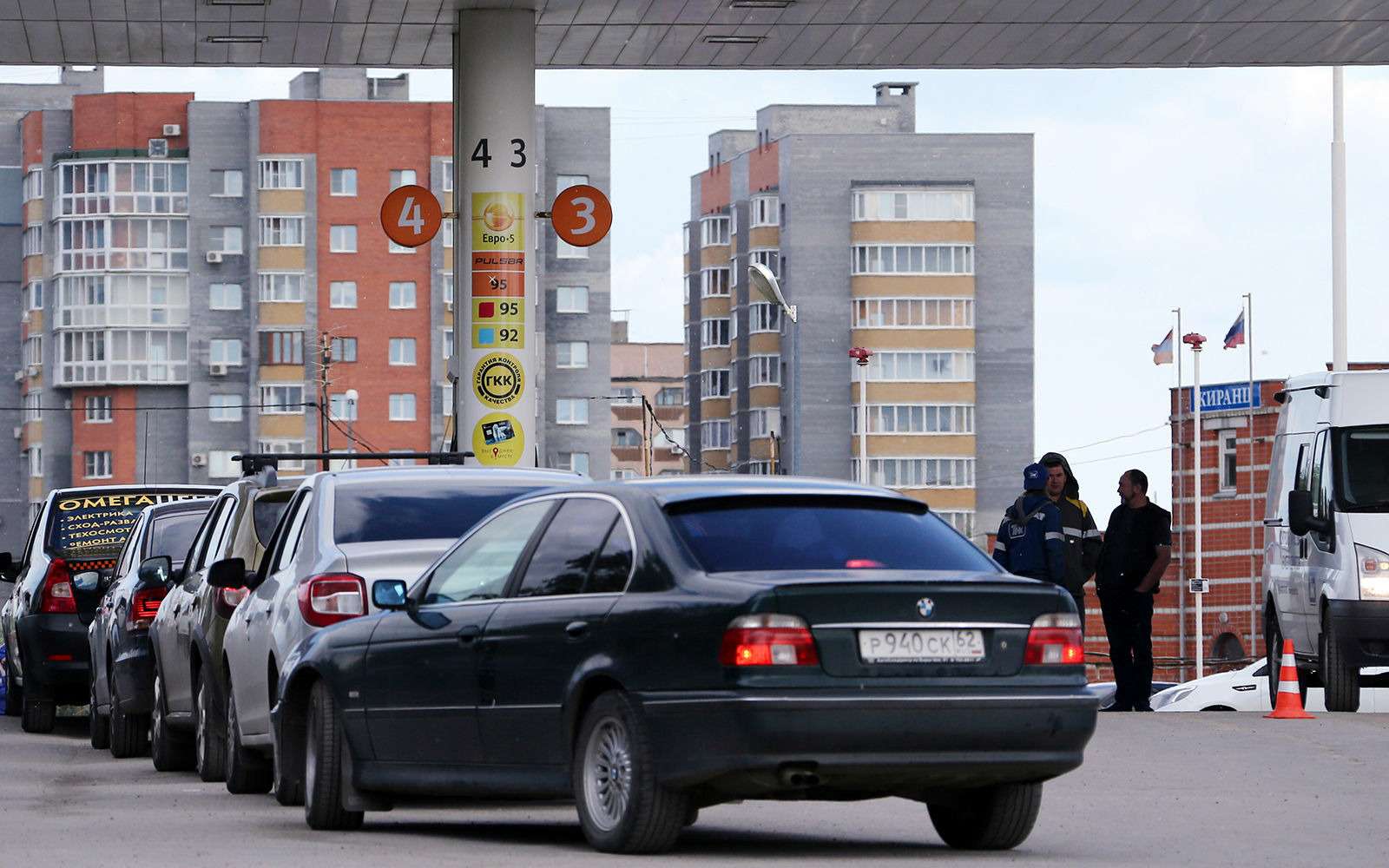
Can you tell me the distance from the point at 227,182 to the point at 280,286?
201 inches

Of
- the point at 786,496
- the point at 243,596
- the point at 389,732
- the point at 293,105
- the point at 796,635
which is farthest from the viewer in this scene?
the point at 293,105

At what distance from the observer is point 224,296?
382ft

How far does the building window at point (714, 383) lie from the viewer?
473 feet

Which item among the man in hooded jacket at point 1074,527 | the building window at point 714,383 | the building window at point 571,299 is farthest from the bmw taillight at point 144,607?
the building window at point 714,383

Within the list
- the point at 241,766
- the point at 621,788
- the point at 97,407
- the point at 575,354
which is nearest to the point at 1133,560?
the point at 241,766

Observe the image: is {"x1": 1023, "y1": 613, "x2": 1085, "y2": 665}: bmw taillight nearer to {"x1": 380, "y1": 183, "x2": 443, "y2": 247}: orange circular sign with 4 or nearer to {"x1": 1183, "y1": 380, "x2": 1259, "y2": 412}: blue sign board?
{"x1": 380, "y1": 183, "x2": 443, "y2": 247}: orange circular sign with 4

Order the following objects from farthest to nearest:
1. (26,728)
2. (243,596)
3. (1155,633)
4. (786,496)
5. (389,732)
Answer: (1155,633) → (26,728) → (243,596) → (389,732) → (786,496)

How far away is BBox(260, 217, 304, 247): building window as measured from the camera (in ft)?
378

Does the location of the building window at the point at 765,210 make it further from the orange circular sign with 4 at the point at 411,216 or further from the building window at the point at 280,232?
the orange circular sign with 4 at the point at 411,216

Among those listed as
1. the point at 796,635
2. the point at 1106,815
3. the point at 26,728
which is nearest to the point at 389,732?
the point at 796,635

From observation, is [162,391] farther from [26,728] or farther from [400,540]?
[400,540]

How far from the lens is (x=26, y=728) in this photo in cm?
2222

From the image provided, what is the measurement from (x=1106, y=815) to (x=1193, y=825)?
25.6 inches

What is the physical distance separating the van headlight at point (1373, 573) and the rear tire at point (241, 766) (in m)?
9.96
